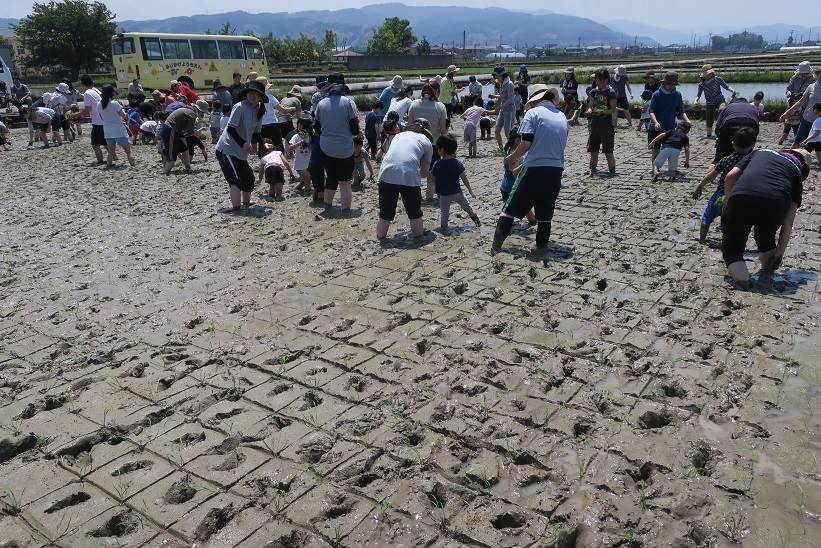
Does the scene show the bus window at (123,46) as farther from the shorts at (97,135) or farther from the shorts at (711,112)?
the shorts at (711,112)

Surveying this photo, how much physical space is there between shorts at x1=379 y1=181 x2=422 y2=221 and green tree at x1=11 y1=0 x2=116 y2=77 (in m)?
65.7

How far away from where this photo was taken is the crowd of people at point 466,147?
5.74m

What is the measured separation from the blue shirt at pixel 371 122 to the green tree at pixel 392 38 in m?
90.6

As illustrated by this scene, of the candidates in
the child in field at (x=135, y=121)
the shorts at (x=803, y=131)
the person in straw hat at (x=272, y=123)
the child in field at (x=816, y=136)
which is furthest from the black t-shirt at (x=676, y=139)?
the child in field at (x=135, y=121)

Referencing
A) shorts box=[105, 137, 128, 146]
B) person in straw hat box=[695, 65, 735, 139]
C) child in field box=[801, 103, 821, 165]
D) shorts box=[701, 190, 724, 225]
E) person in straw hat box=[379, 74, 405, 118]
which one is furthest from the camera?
person in straw hat box=[695, 65, 735, 139]

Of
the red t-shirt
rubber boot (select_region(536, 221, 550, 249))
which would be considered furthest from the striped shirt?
the red t-shirt

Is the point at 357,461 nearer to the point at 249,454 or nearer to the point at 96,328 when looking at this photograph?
the point at 249,454

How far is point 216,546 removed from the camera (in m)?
→ 2.82

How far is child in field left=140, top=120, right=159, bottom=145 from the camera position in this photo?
16.2 meters

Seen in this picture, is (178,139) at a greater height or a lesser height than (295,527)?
greater

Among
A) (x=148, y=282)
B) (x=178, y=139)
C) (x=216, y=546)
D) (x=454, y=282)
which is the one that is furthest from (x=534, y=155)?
(x=178, y=139)

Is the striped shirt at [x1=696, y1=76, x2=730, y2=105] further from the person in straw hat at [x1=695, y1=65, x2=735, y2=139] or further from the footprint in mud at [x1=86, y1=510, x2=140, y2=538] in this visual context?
the footprint in mud at [x1=86, y1=510, x2=140, y2=538]

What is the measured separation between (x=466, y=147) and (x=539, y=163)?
8422 millimetres

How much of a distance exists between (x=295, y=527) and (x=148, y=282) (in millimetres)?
4136
